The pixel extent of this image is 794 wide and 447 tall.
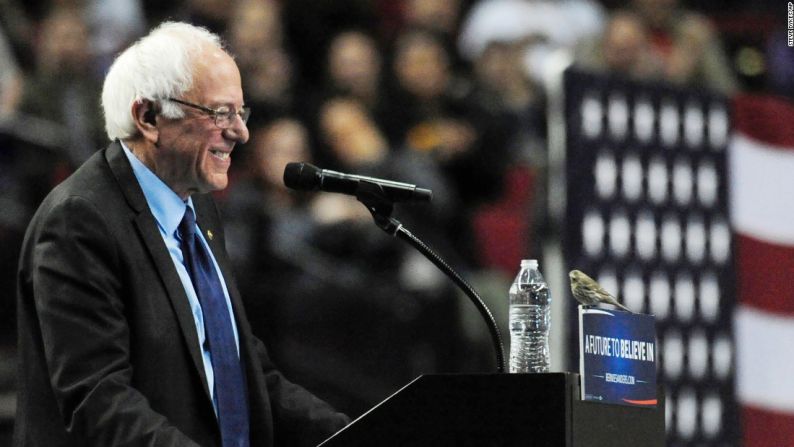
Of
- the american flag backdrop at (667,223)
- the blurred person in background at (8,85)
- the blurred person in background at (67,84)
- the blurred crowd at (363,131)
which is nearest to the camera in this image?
the american flag backdrop at (667,223)

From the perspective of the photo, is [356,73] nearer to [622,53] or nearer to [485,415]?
[622,53]

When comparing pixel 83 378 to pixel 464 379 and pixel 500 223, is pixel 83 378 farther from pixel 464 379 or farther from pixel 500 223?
pixel 500 223

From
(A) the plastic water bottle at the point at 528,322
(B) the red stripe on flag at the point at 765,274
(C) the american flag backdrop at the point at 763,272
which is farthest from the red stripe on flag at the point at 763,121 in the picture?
(A) the plastic water bottle at the point at 528,322

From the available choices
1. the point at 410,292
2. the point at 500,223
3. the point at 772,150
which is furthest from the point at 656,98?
the point at 500,223

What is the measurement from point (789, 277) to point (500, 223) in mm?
2389

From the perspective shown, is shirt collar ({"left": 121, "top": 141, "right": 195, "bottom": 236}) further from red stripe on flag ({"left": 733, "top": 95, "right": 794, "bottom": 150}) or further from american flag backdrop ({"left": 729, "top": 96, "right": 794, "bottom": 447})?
red stripe on flag ({"left": 733, "top": 95, "right": 794, "bottom": 150})

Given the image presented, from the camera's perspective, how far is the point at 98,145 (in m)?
6.88

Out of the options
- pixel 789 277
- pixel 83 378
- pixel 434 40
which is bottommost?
pixel 83 378

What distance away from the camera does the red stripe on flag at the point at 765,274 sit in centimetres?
580

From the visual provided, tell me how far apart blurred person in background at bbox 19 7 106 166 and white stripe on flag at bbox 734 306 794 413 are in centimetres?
313

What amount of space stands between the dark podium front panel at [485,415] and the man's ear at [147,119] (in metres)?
0.84

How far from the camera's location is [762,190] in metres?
5.85

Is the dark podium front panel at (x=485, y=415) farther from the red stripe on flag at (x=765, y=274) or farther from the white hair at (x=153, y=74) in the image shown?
the red stripe on flag at (x=765, y=274)

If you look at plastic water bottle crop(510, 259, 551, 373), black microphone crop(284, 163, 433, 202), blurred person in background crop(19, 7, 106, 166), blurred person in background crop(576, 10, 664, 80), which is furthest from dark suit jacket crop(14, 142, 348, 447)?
blurred person in background crop(576, 10, 664, 80)
